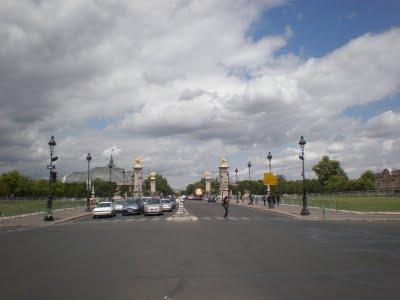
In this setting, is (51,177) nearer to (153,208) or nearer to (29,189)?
(153,208)

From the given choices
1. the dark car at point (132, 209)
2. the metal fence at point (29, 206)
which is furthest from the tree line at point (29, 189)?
the dark car at point (132, 209)

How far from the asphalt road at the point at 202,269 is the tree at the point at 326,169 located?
137m

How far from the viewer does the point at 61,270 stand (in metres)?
13.0

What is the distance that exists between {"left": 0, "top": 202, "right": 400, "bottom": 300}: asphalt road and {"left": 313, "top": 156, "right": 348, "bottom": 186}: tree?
136552 millimetres

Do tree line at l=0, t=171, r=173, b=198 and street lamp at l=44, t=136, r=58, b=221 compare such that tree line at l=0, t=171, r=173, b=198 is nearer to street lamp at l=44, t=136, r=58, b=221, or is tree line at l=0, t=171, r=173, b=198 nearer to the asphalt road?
street lamp at l=44, t=136, r=58, b=221

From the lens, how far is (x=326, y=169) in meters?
154

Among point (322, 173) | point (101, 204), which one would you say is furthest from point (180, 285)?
point (322, 173)

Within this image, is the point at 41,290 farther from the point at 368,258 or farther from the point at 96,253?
the point at 368,258

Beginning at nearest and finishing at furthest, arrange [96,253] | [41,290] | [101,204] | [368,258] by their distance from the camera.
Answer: [41,290], [368,258], [96,253], [101,204]

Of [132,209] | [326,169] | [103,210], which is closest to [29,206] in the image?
[132,209]

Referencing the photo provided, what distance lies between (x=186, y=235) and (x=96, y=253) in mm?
7419

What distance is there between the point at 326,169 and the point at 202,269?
146174mm

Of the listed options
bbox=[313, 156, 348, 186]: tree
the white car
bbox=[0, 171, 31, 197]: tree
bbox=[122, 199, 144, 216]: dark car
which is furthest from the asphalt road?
bbox=[0, 171, 31, 197]: tree

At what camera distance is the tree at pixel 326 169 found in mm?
153625
